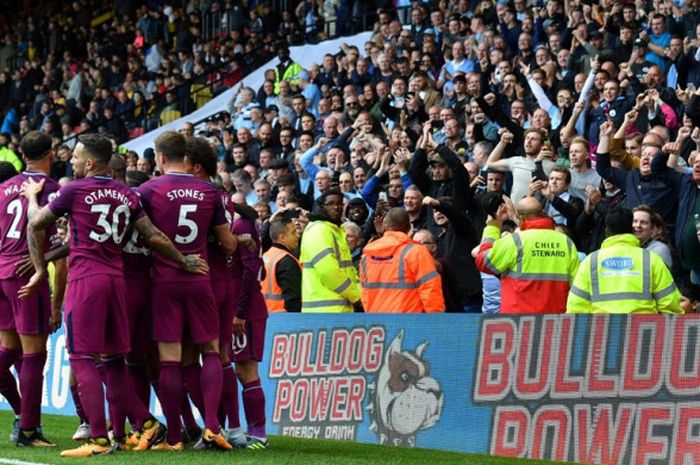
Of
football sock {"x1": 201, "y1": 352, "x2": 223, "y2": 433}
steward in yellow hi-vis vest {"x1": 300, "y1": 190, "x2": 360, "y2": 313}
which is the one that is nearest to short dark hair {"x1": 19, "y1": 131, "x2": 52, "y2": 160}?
football sock {"x1": 201, "y1": 352, "x2": 223, "y2": 433}

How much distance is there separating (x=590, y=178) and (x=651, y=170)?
1.05 m

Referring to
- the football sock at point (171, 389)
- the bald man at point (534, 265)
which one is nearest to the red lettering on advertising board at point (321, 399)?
the bald man at point (534, 265)

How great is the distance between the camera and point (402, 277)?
11742 mm

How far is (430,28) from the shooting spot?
2131 cm

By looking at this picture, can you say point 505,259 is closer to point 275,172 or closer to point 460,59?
point 275,172

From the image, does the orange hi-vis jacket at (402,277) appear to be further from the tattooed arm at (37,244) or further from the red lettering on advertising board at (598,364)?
the tattooed arm at (37,244)

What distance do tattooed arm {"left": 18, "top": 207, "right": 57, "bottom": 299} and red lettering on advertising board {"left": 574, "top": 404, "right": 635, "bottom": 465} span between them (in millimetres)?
3909

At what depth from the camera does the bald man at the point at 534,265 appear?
11000mm

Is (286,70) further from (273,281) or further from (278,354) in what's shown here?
(278,354)

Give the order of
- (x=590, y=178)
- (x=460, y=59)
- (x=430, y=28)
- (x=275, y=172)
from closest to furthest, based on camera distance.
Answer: (x=590, y=178) < (x=275, y=172) < (x=460, y=59) < (x=430, y=28)

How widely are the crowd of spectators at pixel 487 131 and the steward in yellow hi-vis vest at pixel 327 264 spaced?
2.10 feet

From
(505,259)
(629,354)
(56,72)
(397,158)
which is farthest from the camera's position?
(56,72)

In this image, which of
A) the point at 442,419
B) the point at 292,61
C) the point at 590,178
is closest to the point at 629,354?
the point at 442,419

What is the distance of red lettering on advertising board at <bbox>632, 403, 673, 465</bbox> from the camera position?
28.8 feet
